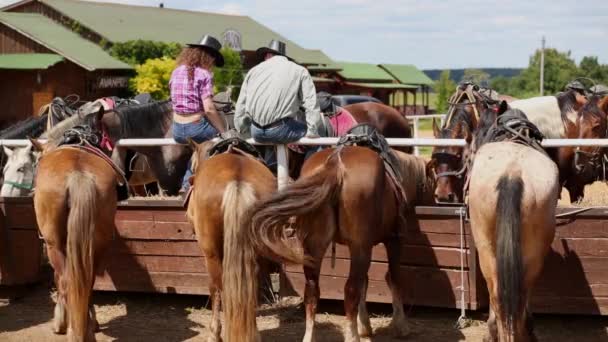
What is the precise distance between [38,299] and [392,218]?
12.9 feet

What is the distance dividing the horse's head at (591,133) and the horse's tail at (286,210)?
3.57 metres

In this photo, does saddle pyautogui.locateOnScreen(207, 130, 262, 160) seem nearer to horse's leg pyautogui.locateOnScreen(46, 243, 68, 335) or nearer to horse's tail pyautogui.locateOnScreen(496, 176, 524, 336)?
horse's leg pyautogui.locateOnScreen(46, 243, 68, 335)

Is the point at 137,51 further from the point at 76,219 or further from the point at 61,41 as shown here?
the point at 76,219

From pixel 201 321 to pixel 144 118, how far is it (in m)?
2.53

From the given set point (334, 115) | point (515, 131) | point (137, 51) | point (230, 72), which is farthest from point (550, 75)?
point (515, 131)

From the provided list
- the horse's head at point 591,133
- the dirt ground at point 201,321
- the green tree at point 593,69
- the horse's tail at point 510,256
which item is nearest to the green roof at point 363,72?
the green tree at point 593,69

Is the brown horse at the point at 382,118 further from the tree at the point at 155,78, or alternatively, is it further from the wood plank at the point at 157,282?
the tree at the point at 155,78

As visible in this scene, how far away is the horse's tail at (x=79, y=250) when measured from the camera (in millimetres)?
6500

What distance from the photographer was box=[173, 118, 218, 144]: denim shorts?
27.1 ft

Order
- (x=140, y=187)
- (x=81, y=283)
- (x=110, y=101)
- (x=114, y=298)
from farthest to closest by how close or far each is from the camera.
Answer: (x=140, y=187), (x=110, y=101), (x=114, y=298), (x=81, y=283)

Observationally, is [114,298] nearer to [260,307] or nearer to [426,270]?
[260,307]

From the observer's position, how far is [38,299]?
8.81m

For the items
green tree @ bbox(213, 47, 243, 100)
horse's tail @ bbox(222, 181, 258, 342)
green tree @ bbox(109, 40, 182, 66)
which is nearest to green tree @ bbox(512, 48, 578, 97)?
green tree @ bbox(213, 47, 243, 100)

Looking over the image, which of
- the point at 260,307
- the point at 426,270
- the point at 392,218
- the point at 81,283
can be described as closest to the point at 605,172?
the point at 426,270
